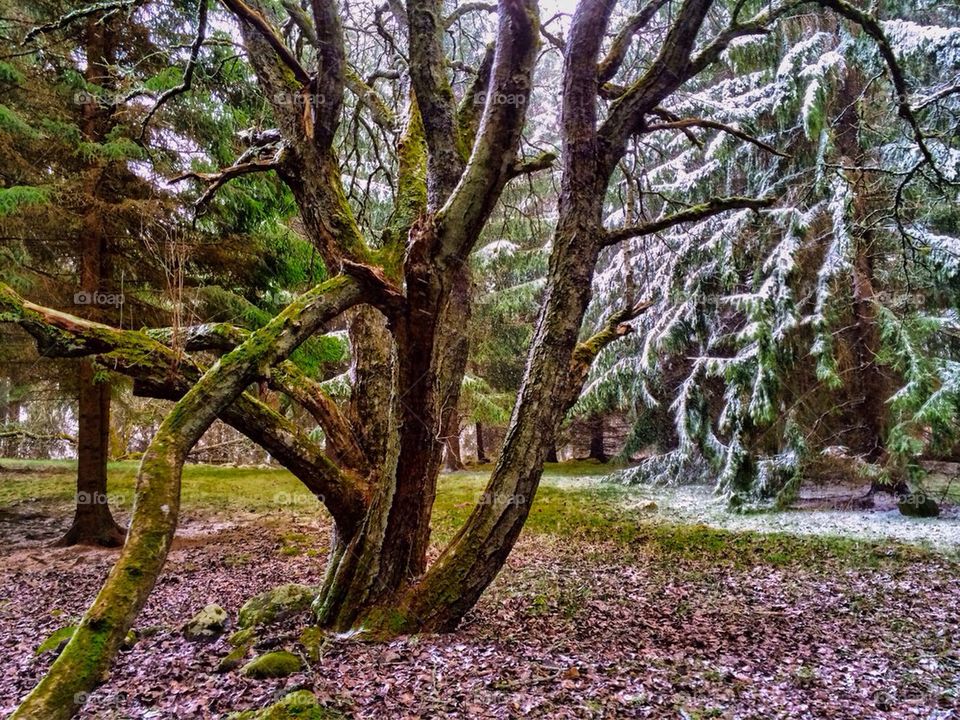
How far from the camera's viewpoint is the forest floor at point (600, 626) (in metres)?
2.63

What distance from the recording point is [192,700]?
2.58 metres

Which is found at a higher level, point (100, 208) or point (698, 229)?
point (698, 229)

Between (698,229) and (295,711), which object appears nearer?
(295,711)

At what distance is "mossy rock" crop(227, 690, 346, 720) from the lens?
2.28 metres

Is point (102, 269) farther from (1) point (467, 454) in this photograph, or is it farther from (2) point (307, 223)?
(1) point (467, 454)

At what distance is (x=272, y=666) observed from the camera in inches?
108

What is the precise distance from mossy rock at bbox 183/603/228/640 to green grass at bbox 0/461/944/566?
1939 millimetres

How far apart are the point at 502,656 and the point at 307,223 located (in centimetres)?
310

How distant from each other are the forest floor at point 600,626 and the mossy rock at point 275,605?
15 centimetres
